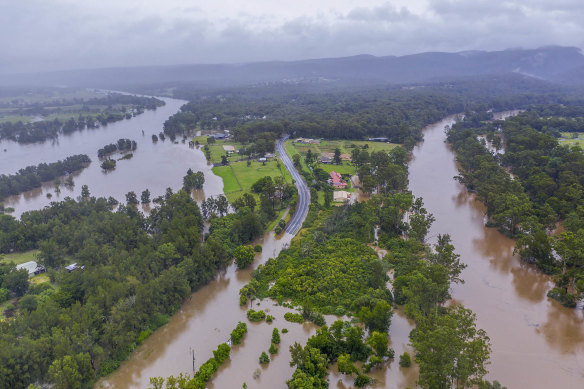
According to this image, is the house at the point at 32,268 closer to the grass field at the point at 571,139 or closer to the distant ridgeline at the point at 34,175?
the distant ridgeline at the point at 34,175

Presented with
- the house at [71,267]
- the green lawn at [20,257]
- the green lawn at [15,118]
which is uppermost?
the green lawn at [15,118]

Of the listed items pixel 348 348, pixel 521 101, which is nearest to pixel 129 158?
pixel 348 348

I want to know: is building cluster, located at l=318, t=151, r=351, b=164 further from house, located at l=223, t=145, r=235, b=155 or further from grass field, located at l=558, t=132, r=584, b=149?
grass field, located at l=558, t=132, r=584, b=149

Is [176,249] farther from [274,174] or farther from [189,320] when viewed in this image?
[274,174]

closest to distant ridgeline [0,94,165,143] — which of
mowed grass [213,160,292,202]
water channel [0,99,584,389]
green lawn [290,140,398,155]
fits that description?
mowed grass [213,160,292,202]

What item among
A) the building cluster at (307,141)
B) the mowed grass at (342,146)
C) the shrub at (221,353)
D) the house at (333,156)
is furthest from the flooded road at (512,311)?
the building cluster at (307,141)

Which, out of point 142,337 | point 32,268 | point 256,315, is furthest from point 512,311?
point 32,268
